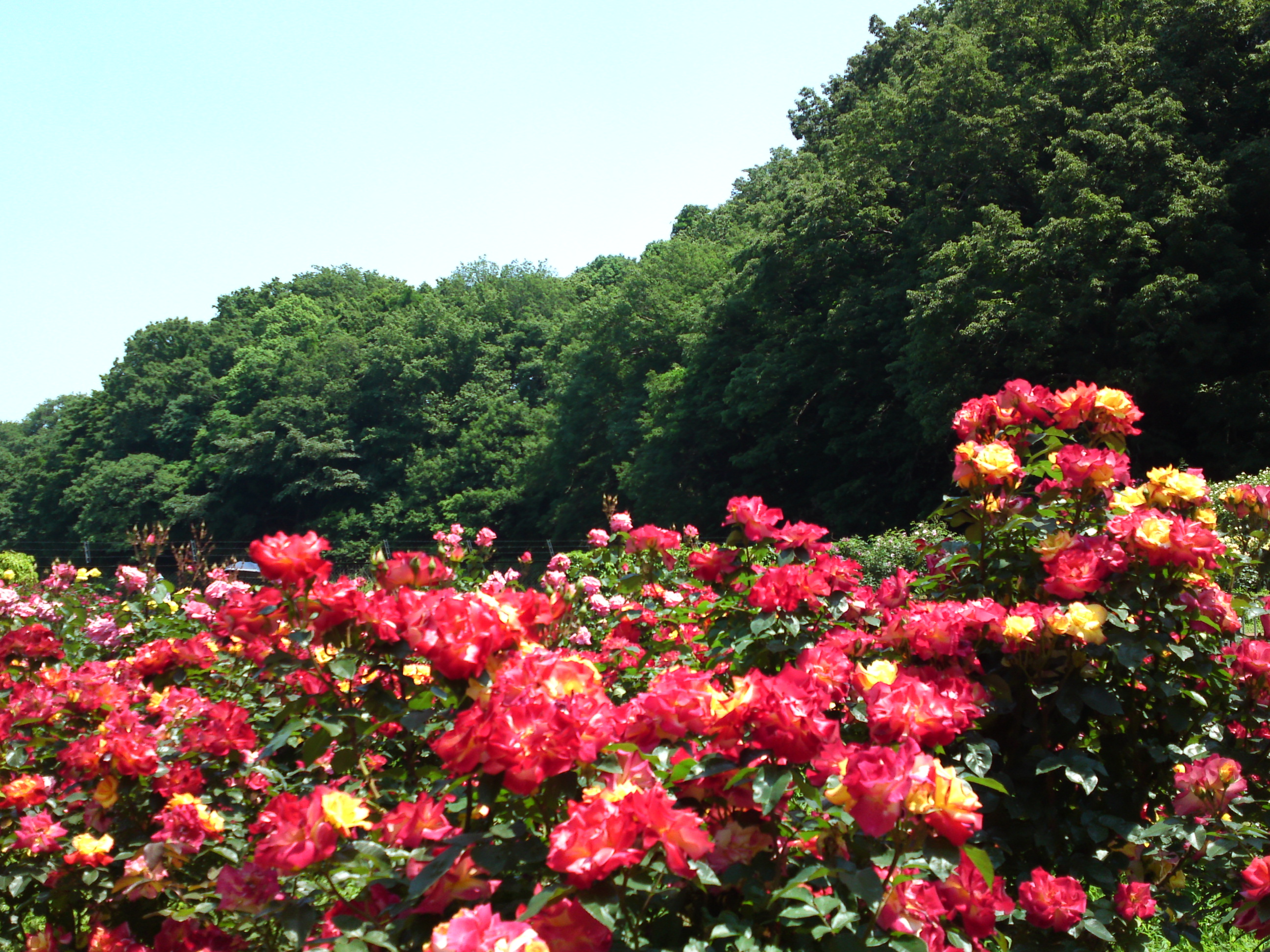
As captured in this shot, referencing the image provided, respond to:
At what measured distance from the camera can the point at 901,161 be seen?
67.9 ft

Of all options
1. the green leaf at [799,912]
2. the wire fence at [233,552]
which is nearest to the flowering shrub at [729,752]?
the green leaf at [799,912]

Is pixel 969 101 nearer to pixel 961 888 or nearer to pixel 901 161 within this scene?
pixel 901 161

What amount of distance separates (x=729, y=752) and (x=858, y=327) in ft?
66.7

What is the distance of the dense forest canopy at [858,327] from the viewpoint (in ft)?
50.0

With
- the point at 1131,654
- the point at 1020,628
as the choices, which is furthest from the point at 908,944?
the point at 1131,654

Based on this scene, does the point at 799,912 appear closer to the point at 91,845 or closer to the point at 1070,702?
the point at 1070,702

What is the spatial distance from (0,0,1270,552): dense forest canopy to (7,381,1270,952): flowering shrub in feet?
45.3

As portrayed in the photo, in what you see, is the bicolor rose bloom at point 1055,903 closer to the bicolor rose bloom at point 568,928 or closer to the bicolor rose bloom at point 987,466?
the bicolor rose bloom at point 987,466

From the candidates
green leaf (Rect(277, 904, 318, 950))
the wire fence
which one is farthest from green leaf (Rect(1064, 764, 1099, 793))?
the wire fence

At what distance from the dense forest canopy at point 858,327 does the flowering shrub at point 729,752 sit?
1380 centimetres

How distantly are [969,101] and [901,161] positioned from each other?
1.96 metres

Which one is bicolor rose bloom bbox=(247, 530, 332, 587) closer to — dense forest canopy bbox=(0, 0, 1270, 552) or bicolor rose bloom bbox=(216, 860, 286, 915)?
bicolor rose bloom bbox=(216, 860, 286, 915)

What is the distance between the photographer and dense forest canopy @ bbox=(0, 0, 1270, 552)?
15.2 metres

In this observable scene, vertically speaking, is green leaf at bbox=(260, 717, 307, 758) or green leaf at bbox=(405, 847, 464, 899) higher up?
green leaf at bbox=(260, 717, 307, 758)
